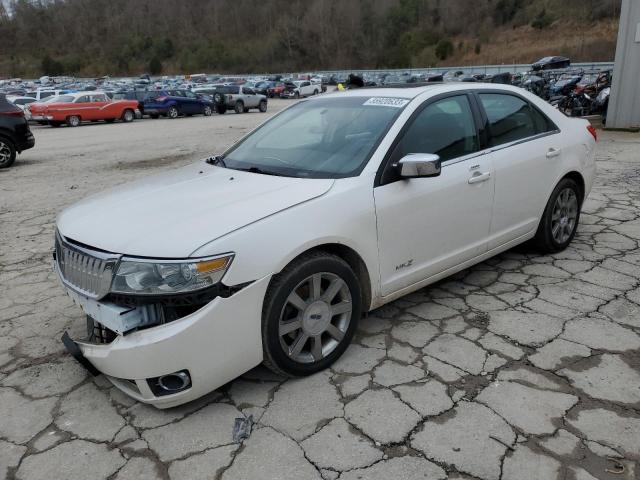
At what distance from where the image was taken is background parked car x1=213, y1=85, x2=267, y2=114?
29406 mm

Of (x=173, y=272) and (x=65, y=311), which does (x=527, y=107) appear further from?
(x=65, y=311)

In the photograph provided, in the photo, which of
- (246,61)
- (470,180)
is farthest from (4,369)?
(246,61)

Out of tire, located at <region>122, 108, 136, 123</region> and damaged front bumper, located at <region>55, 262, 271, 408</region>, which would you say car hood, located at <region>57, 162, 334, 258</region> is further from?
tire, located at <region>122, 108, 136, 123</region>

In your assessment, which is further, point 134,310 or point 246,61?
point 246,61

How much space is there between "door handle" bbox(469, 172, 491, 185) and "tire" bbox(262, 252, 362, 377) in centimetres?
122

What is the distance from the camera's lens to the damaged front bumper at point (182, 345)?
2.42 metres

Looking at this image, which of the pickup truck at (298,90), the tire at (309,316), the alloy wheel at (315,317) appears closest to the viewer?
the tire at (309,316)

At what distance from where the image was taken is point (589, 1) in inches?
3100

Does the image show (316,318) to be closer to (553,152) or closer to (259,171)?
(259,171)

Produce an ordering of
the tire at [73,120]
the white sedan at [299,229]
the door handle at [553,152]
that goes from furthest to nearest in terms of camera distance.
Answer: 1. the tire at [73,120]
2. the door handle at [553,152]
3. the white sedan at [299,229]

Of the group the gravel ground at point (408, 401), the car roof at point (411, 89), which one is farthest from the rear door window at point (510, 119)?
the gravel ground at point (408, 401)

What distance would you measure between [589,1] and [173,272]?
94370mm

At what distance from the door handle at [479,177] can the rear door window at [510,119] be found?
0.29 meters

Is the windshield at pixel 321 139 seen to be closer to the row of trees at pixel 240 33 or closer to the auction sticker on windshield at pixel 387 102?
the auction sticker on windshield at pixel 387 102
